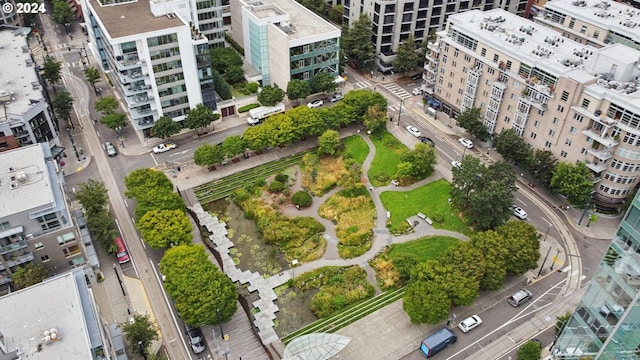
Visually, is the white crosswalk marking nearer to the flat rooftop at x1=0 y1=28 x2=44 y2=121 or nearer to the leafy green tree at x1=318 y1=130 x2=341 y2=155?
the leafy green tree at x1=318 y1=130 x2=341 y2=155

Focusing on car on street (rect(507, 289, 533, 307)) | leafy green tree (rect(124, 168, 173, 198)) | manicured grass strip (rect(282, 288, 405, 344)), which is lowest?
manicured grass strip (rect(282, 288, 405, 344))

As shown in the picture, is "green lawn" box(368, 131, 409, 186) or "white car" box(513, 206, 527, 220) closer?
"white car" box(513, 206, 527, 220)

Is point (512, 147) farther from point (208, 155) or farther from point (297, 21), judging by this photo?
point (297, 21)

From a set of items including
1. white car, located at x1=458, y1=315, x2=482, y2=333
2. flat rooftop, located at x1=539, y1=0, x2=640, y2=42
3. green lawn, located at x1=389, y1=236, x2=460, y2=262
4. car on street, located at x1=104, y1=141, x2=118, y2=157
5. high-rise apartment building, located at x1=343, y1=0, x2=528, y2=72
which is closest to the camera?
white car, located at x1=458, y1=315, x2=482, y2=333

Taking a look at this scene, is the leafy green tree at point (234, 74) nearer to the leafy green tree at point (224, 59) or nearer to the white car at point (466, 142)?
the leafy green tree at point (224, 59)

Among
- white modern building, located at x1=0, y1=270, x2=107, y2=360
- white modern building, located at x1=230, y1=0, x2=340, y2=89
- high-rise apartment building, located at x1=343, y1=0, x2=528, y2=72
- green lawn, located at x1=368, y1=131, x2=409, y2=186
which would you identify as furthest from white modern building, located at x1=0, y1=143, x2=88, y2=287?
high-rise apartment building, located at x1=343, y1=0, x2=528, y2=72

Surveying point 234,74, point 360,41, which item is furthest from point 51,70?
point 360,41

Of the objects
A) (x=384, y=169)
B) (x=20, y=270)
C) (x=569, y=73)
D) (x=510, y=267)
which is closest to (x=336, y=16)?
(x=384, y=169)
